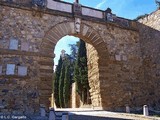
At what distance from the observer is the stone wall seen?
1048 centimetres

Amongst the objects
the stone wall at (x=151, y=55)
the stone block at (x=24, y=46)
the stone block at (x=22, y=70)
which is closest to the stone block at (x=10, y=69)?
the stone block at (x=22, y=70)

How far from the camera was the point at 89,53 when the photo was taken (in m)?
11.8

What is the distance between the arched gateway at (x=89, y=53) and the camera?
8.26 metres

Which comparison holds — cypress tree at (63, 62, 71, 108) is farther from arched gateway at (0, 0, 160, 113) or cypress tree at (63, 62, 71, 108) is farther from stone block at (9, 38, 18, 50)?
stone block at (9, 38, 18, 50)

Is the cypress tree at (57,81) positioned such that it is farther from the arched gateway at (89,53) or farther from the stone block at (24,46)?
the stone block at (24,46)

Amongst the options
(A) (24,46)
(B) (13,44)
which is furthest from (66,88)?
(B) (13,44)

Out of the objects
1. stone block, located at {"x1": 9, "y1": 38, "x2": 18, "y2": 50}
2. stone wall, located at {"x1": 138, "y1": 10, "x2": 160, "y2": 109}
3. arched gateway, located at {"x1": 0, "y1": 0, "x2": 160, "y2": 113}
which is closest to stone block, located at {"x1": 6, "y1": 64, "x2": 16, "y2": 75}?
arched gateway, located at {"x1": 0, "y1": 0, "x2": 160, "y2": 113}

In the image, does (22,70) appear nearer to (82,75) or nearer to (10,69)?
(10,69)

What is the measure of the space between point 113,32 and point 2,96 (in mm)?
6348

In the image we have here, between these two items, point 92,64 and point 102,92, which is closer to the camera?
point 102,92

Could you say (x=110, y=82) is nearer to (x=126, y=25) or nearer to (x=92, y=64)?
(x=92, y=64)

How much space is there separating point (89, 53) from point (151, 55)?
3.36 metres

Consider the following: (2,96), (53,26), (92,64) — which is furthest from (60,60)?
(2,96)

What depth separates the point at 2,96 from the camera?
25.7 feet
